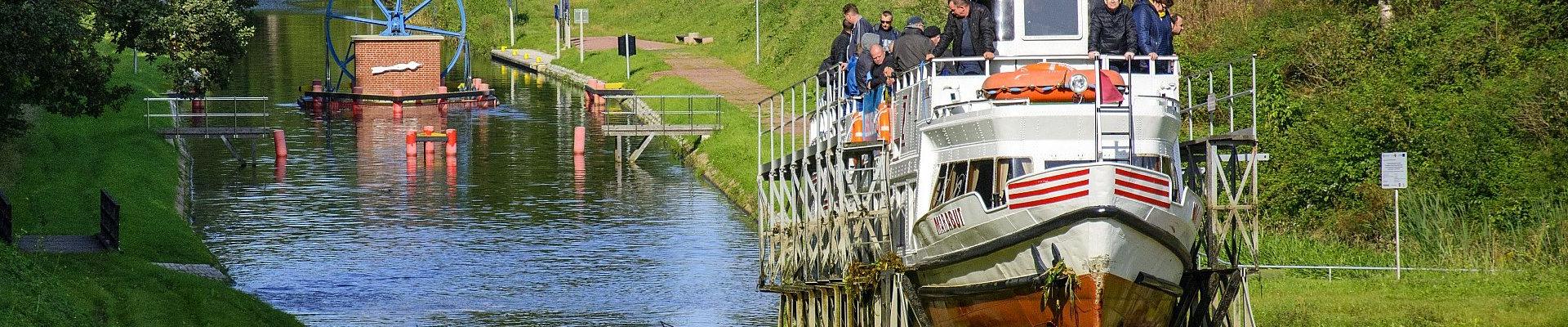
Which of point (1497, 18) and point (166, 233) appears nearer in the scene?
point (166, 233)

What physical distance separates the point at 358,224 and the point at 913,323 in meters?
21.6

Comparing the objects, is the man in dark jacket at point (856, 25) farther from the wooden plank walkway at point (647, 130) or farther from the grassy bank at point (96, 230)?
the wooden plank walkway at point (647, 130)

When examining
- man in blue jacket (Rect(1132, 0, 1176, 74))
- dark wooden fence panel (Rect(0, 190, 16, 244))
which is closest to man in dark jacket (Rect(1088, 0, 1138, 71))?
man in blue jacket (Rect(1132, 0, 1176, 74))

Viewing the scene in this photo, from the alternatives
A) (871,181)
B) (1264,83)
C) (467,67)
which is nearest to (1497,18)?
(1264,83)

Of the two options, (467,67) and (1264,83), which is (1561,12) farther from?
(467,67)

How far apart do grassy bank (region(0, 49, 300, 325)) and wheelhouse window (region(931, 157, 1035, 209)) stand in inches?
367

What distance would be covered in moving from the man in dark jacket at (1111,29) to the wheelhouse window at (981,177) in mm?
1822

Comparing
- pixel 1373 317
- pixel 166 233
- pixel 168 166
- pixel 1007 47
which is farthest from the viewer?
pixel 168 166

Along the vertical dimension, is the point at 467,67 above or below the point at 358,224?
above

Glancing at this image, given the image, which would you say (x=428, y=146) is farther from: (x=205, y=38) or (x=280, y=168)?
(x=205, y=38)

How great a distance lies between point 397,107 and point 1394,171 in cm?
4578

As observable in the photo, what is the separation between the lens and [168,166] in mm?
46000

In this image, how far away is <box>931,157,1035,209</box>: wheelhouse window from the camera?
18.5 metres

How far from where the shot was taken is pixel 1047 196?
17641mm
